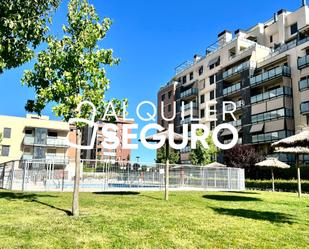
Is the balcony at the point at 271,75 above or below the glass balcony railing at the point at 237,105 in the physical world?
above

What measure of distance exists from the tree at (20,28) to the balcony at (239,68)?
3762 centimetres

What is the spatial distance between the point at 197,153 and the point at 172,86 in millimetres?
24216

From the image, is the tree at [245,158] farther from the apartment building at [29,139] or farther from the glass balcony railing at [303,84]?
the apartment building at [29,139]

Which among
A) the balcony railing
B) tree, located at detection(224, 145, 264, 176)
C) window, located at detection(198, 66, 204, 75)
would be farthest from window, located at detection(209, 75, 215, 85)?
tree, located at detection(224, 145, 264, 176)

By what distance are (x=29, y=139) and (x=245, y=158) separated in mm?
32613

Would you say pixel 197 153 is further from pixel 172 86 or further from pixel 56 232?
pixel 56 232

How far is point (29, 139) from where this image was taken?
2020 inches

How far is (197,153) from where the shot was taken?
1515 inches

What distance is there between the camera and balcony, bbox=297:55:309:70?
118 feet

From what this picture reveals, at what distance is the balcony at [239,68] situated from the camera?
141 ft

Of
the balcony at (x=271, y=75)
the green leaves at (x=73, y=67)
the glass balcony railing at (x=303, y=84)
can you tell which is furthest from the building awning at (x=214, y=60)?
the green leaves at (x=73, y=67)

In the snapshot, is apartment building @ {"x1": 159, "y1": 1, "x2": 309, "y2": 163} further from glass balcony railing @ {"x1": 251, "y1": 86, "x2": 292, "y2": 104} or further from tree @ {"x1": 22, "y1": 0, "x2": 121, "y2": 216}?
tree @ {"x1": 22, "y1": 0, "x2": 121, "y2": 216}

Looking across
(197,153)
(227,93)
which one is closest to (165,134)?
(197,153)

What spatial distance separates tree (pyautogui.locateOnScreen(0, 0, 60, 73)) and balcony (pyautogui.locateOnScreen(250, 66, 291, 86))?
112 feet
